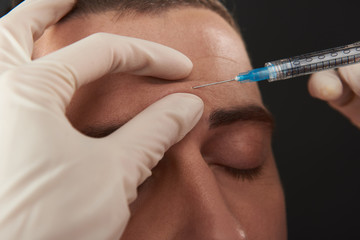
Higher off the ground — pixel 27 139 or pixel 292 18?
pixel 27 139

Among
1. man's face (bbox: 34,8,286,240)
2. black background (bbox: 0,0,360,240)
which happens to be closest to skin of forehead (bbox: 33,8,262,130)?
man's face (bbox: 34,8,286,240)

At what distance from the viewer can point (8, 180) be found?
793 millimetres

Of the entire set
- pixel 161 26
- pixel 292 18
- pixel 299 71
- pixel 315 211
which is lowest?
pixel 315 211

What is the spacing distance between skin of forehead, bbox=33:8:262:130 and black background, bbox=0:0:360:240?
91cm

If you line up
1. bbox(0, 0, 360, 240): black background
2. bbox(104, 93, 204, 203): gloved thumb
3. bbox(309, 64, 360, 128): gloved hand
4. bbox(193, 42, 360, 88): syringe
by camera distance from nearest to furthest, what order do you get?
bbox(104, 93, 204, 203): gloved thumb, bbox(193, 42, 360, 88): syringe, bbox(309, 64, 360, 128): gloved hand, bbox(0, 0, 360, 240): black background

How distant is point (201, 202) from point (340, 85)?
69 cm

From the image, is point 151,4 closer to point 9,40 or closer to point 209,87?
point 209,87

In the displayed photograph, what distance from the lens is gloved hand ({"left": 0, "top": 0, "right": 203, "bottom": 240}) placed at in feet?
2.56

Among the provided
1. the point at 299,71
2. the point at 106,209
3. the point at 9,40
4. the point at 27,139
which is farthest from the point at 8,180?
the point at 299,71

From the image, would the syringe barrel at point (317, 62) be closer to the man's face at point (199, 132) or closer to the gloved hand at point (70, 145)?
the man's face at point (199, 132)

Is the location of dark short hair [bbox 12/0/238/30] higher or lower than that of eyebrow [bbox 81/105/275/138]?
higher

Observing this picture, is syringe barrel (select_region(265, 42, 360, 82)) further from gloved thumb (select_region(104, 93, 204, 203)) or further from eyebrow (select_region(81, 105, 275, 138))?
gloved thumb (select_region(104, 93, 204, 203))

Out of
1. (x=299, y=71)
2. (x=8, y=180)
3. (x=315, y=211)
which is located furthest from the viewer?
(x=315, y=211)

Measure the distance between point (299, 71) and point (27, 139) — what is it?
78cm
